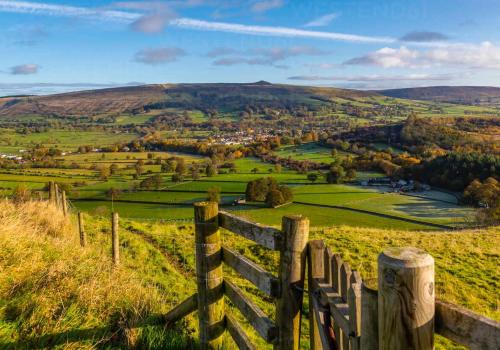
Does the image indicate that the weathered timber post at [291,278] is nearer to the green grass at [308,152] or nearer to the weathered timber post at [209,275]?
the weathered timber post at [209,275]

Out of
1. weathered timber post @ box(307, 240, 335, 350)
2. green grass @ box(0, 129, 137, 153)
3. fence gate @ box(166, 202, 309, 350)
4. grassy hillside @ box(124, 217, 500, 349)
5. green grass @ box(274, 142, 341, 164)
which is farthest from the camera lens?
green grass @ box(0, 129, 137, 153)

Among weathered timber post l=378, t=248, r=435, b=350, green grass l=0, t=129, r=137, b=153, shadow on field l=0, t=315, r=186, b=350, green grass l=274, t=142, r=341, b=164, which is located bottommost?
green grass l=274, t=142, r=341, b=164

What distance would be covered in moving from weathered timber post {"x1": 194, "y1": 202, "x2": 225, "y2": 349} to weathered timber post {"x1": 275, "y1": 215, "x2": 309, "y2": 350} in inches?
44.7

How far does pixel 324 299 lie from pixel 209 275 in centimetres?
173

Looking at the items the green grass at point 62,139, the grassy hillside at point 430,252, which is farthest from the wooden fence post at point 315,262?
the green grass at point 62,139

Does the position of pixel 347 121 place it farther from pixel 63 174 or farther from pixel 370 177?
pixel 63 174

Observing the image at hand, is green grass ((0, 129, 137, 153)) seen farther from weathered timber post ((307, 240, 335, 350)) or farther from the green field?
weathered timber post ((307, 240, 335, 350))

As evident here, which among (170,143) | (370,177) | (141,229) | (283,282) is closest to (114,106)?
(170,143)

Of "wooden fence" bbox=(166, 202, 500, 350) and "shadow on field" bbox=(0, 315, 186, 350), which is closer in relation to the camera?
"wooden fence" bbox=(166, 202, 500, 350)

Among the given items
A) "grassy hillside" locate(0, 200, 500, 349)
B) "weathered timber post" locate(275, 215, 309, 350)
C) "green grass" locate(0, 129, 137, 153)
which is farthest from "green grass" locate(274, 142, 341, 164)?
"weathered timber post" locate(275, 215, 309, 350)

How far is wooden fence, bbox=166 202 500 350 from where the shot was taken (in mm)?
1927

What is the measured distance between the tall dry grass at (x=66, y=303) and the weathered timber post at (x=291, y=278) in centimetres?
180

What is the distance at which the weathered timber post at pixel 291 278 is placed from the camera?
348 centimetres

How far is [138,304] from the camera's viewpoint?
5.24 metres
